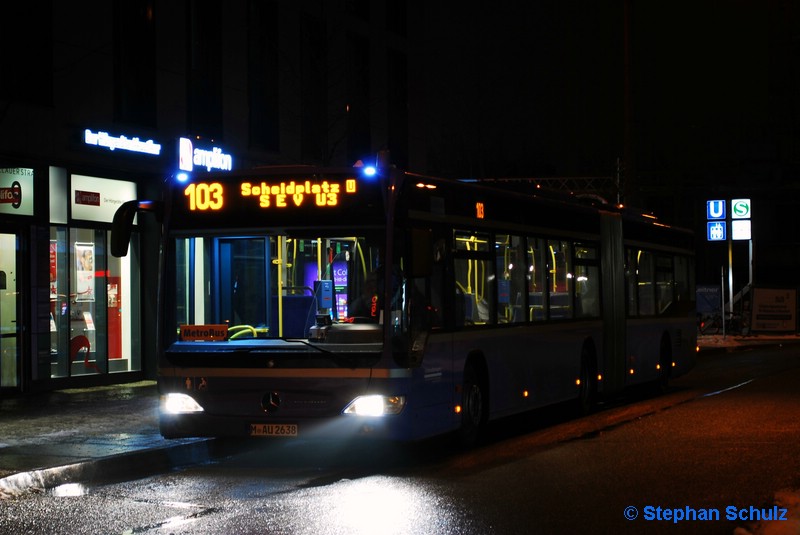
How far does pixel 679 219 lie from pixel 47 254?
57631mm

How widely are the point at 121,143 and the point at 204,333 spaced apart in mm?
8044

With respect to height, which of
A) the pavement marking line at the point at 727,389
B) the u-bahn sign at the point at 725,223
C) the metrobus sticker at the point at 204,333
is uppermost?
the u-bahn sign at the point at 725,223

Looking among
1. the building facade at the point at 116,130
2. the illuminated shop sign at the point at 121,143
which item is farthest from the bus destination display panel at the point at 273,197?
the illuminated shop sign at the point at 121,143

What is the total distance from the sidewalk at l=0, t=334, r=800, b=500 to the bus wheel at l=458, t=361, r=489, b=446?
8.85 feet

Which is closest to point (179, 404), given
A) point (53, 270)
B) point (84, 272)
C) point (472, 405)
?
point (472, 405)

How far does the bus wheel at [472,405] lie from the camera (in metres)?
12.5

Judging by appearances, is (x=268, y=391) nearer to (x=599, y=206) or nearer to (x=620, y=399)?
(x=599, y=206)

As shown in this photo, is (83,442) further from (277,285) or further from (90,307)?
(90,307)

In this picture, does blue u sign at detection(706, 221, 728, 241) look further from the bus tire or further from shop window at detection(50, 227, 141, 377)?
shop window at detection(50, 227, 141, 377)

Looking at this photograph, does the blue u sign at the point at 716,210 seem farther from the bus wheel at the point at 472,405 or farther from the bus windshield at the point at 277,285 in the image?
the bus windshield at the point at 277,285

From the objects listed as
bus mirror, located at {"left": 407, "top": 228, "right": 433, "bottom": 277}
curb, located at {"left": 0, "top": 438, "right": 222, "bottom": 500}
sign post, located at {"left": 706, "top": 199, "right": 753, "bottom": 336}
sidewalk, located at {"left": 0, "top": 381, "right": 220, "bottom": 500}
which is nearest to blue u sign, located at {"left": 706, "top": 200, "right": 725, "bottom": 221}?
sign post, located at {"left": 706, "top": 199, "right": 753, "bottom": 336}

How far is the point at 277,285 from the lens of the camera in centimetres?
1130

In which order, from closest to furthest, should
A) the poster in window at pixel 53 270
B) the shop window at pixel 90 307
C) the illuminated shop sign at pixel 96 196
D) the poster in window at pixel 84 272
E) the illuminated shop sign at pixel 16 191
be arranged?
the illuminated shop sign at pixel 16 191
the poster in window at pixel 53 270
the shop window at pixel 90 307
the illuminated shop sign at pixel 96 196
the poster in window at pixel 84 272

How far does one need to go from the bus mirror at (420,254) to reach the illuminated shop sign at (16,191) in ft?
28.6
